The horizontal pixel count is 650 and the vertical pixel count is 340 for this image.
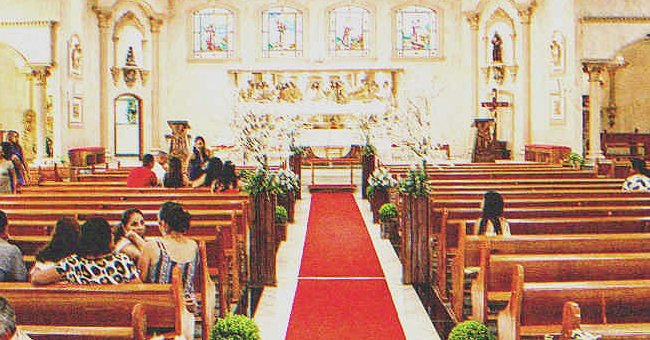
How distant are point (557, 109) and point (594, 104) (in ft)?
2.99

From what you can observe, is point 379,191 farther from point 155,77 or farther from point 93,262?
point 155,77

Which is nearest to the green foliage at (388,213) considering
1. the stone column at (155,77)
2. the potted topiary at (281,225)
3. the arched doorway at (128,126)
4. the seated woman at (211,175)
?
the potted topiary at (281,225)

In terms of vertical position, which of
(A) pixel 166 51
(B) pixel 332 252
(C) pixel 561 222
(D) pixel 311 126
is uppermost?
(A) pixel 166 51

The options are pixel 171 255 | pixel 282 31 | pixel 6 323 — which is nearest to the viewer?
pixel 6 323

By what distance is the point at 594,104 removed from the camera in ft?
55.4

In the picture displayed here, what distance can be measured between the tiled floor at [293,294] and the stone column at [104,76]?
1029 centimetres

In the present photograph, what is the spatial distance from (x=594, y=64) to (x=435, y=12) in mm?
6979

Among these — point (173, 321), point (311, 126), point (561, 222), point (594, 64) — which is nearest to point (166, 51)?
point (311, 126)

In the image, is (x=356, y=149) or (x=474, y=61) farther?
(x=474, y=61)

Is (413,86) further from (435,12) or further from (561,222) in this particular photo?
(561,222)

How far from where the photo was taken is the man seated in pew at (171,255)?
4672 mm

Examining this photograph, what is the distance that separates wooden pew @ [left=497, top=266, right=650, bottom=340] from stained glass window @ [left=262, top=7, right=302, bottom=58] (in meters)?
19.0

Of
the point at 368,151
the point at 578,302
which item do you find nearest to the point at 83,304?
the point at 578,302

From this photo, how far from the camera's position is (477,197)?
8500 mm
